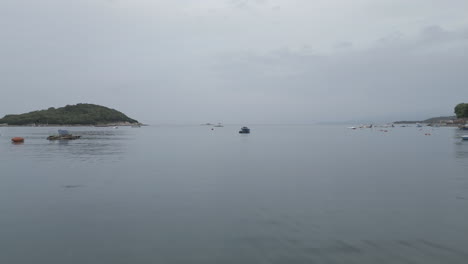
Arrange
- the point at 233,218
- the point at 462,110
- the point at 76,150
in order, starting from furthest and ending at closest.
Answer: the point at 462,110, the point at 76,150, the point at 233,218

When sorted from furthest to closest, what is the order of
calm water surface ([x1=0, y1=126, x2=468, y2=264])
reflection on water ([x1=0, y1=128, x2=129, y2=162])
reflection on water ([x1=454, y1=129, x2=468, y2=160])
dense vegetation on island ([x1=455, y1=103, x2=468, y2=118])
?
dense vegetation on island ([x1=455, y1=103, x2=468, y2=118]), reflection on water ([x1=454, y1=129, x2=468, y2=160]), reflection on water ([x1=0, y1=128, x2=129, y2=162]), calm water surface ([x1=0, y1=126, x2=468, y2=264])

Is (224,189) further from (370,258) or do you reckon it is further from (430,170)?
(430,170)

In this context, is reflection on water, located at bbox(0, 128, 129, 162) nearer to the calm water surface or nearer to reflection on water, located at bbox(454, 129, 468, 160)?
the calm water surface

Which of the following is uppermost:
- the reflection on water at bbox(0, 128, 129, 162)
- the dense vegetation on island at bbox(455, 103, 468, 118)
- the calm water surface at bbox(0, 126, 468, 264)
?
the dense vegetation on island at bbox(455, 103, 468, 118)

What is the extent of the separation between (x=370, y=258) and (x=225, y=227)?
6707 millimetres

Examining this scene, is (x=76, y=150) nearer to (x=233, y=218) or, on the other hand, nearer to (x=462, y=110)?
(x=233, y=218)

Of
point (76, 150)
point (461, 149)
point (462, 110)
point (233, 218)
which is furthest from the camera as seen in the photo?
point (462, 110)

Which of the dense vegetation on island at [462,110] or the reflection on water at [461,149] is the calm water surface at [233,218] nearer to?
the reflection on water at [461,149]

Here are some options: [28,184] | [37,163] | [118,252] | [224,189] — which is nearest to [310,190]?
[224,189]

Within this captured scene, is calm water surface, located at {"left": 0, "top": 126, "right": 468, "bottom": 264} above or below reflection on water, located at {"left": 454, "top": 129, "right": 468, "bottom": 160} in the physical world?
above

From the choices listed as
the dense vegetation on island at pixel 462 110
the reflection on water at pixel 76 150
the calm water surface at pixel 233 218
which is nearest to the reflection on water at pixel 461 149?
the calm water surface at pixel 233 218

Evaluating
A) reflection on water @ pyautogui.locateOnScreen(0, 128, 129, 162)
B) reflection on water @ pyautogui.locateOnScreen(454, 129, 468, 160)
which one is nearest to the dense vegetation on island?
reflection on water @ pyautogui.locateOnScreen(454, 129, 468, 160)

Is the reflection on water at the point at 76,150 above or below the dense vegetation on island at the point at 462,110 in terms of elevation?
below

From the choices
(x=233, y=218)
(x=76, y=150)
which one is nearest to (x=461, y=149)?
(x=233, y=218)
